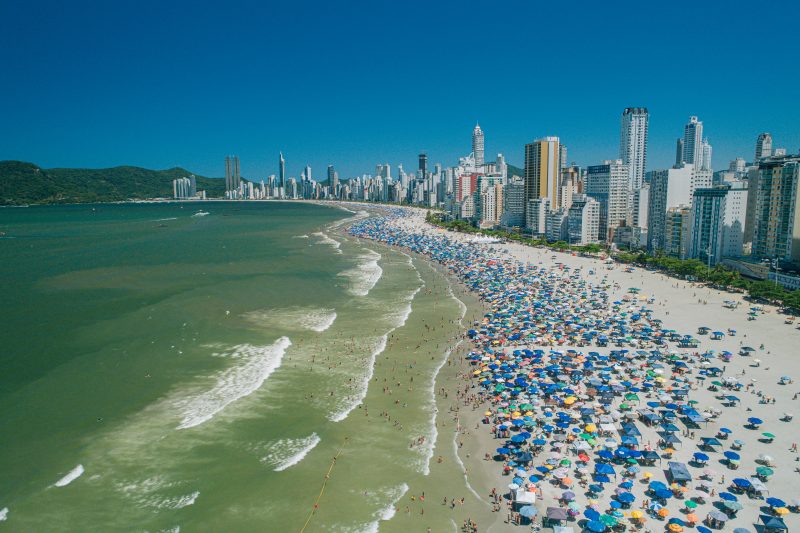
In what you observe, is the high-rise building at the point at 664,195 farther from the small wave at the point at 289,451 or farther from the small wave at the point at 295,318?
the small wave at the point at 289,451

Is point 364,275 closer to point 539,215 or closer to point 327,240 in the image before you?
point 327,240

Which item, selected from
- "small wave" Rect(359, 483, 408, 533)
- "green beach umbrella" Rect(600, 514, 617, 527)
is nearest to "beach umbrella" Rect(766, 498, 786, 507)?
"green beach umbrella" Rect(600, 514, 617, 527)

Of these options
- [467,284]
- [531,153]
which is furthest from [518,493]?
[531,153]

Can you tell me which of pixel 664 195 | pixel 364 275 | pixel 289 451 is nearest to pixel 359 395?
pixel 289 451

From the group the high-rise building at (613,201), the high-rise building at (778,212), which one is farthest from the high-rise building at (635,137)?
the high-rise building at (778,212)

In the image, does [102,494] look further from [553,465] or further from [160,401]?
[553,465]

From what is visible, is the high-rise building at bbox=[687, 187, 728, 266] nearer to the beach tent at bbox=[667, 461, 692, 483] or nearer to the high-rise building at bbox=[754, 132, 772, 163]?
the beach tent at bbox=[667, 461, 692, 483]
